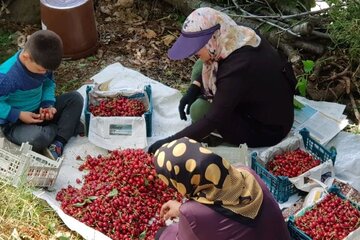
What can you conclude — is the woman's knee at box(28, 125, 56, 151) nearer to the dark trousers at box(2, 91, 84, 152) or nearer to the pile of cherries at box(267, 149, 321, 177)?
the dark trousers at box(2, 91, 84, 152)

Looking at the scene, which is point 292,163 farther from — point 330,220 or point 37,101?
point 37,101

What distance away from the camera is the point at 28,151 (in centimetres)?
363

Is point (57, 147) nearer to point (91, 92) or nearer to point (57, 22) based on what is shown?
point (91, 92)

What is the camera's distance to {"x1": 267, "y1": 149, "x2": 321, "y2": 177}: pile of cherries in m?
3.74

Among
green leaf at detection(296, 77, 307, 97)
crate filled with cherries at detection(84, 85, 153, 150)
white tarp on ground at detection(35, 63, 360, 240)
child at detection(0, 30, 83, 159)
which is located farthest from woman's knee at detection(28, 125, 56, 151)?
green leaf at detection(296, 77, 307, 97)

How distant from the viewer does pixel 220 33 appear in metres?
3.63

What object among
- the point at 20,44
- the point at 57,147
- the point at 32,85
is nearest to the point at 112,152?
the point at 57,147

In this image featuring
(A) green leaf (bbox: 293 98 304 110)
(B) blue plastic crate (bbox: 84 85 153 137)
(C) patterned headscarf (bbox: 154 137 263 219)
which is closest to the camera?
(C) patterned headscarf (bbox: 154 137 263 219)

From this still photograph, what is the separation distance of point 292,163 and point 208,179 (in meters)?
1.40

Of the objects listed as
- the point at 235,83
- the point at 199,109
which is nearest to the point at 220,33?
the point at 235,83

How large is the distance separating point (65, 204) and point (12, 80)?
3.04 ft

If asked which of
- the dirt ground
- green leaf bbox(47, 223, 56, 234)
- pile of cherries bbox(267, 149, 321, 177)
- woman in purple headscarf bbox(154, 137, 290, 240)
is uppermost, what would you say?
woman in purple headscarf bbox(154, 137, 290, 240)

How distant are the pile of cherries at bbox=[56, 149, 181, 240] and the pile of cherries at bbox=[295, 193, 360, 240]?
2.68ft

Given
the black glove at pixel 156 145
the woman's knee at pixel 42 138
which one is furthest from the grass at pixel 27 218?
the black glove at pixel 156 145
